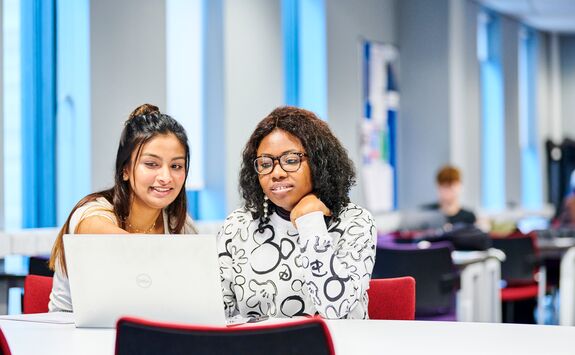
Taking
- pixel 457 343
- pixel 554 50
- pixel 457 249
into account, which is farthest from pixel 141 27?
pixel 554 50

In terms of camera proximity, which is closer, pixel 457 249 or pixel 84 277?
pixel 84 277

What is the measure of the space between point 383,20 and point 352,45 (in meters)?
1.07

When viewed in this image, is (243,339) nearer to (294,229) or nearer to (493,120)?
(294,229)

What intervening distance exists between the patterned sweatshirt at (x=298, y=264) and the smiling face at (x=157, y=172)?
0.69 feet

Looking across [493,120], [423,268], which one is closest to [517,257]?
[423,268]

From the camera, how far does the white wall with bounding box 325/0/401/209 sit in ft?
26.6

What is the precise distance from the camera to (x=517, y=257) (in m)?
6.43

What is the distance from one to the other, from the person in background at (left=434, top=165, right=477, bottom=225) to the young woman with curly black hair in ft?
16.5

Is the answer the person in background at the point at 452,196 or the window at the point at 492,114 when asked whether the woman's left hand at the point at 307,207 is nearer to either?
the person in background at the point at 452,196

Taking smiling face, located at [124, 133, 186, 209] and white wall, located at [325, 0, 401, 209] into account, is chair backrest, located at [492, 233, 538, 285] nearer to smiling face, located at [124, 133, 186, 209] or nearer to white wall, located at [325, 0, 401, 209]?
white wall, located at [325, 0, 401, 209]

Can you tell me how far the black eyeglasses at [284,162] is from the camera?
275 centimetres

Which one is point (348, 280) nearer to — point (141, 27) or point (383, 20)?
point (141, 27)

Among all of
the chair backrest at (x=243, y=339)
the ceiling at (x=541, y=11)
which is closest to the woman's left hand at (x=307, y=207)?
the chair backrest at (x=243, y=339)

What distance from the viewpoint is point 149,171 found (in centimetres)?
287
